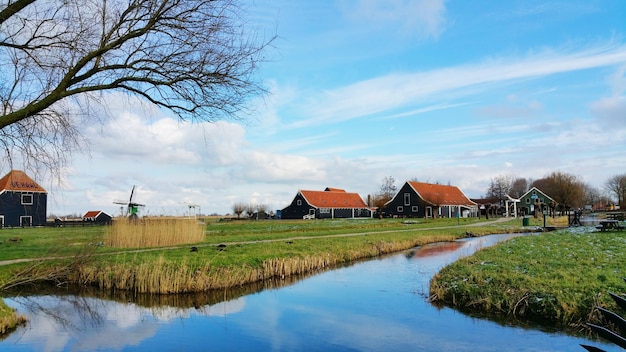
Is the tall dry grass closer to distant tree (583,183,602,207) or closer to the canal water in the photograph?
the canal water

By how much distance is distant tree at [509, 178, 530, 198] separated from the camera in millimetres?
81713

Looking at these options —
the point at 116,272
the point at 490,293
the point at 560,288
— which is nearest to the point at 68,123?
the point at 116,272

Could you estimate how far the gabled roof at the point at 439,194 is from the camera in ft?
173

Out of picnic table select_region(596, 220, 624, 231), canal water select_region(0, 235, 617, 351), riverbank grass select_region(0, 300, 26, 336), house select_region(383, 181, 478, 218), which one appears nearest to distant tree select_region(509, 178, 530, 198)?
house select_region(383, 181, 478, 218)

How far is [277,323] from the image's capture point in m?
8.95

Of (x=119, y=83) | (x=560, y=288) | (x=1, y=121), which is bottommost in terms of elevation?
(x=560, y=288)

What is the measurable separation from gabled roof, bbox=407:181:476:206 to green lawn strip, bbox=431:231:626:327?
130ft

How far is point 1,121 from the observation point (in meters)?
6.38

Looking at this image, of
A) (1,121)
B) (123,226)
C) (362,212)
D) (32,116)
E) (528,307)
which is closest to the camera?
(1,121)

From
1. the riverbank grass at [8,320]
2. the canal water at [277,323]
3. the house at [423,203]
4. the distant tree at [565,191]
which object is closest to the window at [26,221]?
the canal water at [277,323]

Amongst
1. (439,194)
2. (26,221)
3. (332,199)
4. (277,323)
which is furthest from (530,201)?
(277,323)

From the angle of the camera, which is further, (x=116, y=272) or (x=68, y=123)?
(x=116, y=272)

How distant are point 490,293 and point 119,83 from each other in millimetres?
7882

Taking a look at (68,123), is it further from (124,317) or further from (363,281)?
(363,281)
